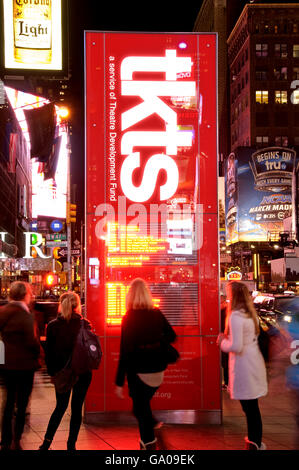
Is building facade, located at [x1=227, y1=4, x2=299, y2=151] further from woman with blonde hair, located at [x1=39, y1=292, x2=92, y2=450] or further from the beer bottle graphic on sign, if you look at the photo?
woman with blonde hair, located at [x1=39, y1=292, x2=92, y2=450]

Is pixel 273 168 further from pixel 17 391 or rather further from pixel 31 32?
pixel 17 391

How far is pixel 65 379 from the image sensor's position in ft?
22.8

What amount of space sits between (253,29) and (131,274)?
10383 cm

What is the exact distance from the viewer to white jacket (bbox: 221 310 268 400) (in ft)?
22.1

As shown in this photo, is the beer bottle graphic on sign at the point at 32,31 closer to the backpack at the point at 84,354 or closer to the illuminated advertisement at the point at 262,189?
the backpack at the point at 84,354

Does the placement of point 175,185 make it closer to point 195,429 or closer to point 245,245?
point 195,429

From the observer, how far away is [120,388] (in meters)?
6.52

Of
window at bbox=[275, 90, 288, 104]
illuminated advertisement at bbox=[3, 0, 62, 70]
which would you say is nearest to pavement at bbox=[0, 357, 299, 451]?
illuminated advertisement at bbox=[3, 0, 62, 70]

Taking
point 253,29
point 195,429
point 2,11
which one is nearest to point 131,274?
point 195,429

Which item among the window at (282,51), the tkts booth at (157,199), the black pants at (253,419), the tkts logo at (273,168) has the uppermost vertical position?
the window at (282,51)

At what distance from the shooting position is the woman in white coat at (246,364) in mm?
6750

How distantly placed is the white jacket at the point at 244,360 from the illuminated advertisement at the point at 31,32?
44.4 ft

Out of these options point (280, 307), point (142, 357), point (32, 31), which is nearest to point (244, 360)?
point (142, 357)

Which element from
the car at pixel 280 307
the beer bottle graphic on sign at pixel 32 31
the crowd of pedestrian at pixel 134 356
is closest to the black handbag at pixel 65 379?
the crowd of pedestrian at pixel 134 356
